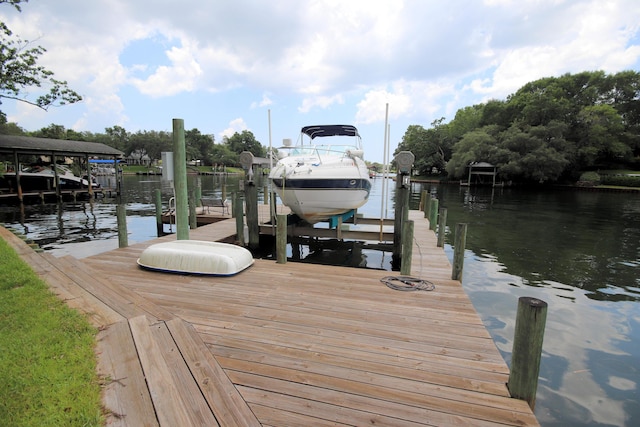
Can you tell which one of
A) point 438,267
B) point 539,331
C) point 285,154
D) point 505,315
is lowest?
point 505,315

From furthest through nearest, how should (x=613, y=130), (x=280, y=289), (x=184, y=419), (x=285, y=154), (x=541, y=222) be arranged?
(x=613, y=130)
(x=541, y=222)
(x=285, y=154)
(x=280, y=289)
(x=184, y=419)

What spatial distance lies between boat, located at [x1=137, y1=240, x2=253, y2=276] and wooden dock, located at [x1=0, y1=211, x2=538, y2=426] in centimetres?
16

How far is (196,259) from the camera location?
5270 millimetres

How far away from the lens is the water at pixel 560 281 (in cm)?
426

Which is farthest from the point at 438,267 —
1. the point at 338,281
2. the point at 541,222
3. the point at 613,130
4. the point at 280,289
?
the point at 613,130

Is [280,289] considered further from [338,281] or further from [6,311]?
[6,311]

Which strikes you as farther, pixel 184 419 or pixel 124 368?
pixel 124 368

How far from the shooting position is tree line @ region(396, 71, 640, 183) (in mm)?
40719

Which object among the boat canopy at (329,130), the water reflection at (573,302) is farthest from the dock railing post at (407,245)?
the boat canopy at (329,130)

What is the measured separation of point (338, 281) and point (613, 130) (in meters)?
53.7

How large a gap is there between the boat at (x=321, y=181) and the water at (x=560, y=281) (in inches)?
98.0

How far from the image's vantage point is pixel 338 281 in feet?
16.9

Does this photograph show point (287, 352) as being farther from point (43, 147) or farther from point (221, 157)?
point (221, 157)

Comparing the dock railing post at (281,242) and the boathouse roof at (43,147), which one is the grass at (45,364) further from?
the boathouse roof at (43,147)
